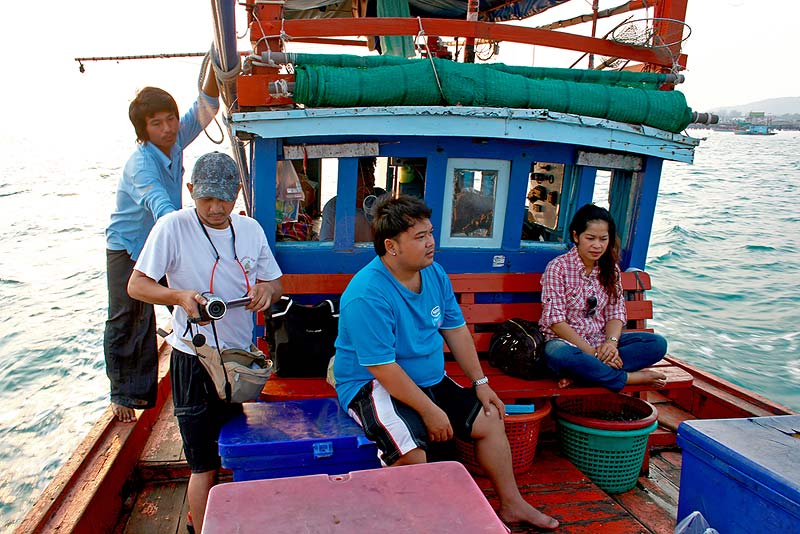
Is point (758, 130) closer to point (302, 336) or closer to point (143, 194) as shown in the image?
point (302, 336)

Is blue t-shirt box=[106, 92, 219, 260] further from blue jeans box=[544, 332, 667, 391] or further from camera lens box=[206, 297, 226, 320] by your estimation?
blue jeans box=[544, 332, 667, 391]

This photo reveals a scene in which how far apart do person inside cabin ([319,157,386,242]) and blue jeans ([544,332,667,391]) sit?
1448 mm

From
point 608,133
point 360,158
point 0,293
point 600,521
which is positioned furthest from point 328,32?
point 0,293

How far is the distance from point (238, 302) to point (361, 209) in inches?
64.9

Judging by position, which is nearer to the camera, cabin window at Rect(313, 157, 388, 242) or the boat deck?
the boat deck

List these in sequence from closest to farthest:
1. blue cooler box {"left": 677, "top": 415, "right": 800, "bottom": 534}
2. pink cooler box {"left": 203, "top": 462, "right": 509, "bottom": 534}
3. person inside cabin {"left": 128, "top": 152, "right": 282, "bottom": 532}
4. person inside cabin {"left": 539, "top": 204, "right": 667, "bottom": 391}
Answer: pink cooler box {"left": 203, "top": 462, "right": 509, "bottom": 534} < blue cooler box {"left": 677, "top": 415, "right": 800, "bottom": 534} < person inside cabin {"left": 128, "top": 152, "right": 282, "bottom": 532} < person inside cabin {"left": 539, "top": 204, "right": 667, "bottom": 391}

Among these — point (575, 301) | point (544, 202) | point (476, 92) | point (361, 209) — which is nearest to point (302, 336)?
point (361, 209)

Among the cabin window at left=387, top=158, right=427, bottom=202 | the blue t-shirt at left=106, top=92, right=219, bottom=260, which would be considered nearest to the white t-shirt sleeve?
the blue t-shirt at left=106, top=92, right=219, bottom=260

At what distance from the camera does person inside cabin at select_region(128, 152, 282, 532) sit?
260 cm

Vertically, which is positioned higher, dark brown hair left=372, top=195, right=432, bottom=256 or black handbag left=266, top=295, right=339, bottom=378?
dark brown hair left=372, top=195, right=432, bottom=256

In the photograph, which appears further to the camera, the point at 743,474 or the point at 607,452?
the point at 607,452

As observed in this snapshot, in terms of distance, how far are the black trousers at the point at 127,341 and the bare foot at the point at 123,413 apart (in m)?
0.02

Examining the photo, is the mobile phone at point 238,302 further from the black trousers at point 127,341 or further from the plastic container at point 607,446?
the plastic container at point 607,446

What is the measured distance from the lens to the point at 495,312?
13.3 ft
